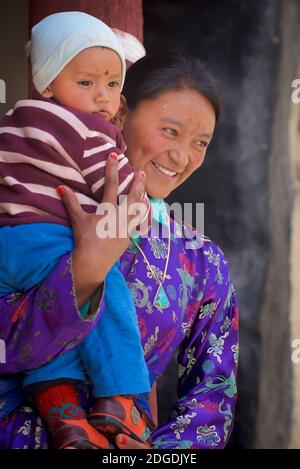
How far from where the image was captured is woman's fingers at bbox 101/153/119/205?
250 cm

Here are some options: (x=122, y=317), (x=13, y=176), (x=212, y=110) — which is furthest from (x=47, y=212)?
(x=212, y=110)

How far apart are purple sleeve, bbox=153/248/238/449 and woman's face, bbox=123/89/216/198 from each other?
0.31m

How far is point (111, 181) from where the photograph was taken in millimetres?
2506

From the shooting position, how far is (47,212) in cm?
249

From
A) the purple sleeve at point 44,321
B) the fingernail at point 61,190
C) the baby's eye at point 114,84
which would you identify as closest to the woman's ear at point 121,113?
the baby's eye at point 114,84

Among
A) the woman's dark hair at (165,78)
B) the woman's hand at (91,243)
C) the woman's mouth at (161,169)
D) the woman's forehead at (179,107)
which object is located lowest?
→ the woman's hand at (91,243)

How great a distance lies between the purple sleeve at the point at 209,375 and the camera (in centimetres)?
279

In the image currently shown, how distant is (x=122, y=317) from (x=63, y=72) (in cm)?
63

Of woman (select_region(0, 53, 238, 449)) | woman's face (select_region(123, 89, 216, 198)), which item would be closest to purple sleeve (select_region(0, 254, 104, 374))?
woman (select_region(0, 53, 238, 449))

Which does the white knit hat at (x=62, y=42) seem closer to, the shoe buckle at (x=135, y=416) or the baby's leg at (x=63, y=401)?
the baby's leg at (x=63, y=401)

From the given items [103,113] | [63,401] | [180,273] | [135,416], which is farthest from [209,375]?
[103,113]

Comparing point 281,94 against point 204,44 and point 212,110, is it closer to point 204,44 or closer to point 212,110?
point 204,44

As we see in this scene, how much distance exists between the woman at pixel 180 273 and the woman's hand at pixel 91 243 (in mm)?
322

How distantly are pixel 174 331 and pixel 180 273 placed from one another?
0.19m
